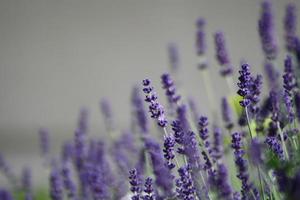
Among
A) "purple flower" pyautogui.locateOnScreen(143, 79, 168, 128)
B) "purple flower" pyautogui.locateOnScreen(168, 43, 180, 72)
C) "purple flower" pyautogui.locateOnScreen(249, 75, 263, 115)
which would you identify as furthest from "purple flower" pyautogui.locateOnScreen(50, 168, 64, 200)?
"purple flower" pyautogui.locateOnScreen(168, 43, 180, 72)

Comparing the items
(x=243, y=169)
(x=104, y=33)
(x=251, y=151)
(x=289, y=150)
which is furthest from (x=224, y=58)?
(x=104, y=33)

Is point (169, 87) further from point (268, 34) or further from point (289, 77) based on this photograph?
point (268, 34)

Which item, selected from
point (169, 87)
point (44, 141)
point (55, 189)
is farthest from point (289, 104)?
point (44, 141)

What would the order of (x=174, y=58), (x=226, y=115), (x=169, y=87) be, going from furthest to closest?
(x=174, y=58), (x=226, y=115), (x=169, y=87)

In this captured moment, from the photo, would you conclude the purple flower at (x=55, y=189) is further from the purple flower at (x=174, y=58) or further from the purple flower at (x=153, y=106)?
the purple flower at (x=174, y=58)

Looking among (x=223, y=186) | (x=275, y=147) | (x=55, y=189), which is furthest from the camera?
(x=55, y=189)

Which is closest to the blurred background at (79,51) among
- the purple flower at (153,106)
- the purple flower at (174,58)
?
the purple flower at (174,58)
